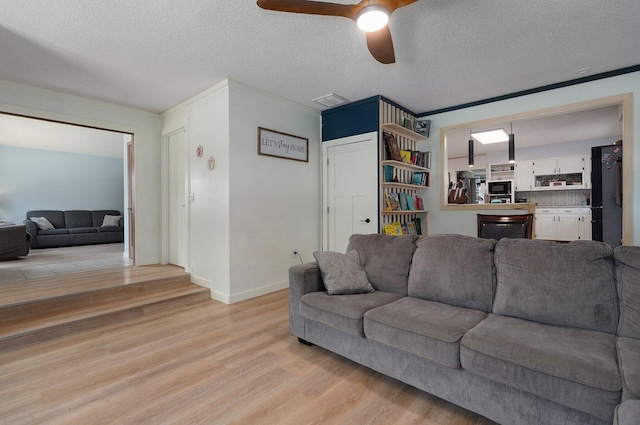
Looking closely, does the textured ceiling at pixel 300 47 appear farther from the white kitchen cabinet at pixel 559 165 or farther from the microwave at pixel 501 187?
the microwave at pixel 501 187

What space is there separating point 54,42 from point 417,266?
3.65m

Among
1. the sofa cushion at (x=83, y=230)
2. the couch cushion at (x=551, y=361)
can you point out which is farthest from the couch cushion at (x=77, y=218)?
the couch cushion at (x=551, y=361)

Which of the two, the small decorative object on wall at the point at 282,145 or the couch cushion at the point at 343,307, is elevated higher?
the small decorative object on wall at the point at 282,145

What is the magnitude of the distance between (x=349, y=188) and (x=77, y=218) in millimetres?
7503

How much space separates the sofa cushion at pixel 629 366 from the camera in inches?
45.7

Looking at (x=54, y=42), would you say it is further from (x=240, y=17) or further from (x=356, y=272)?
(x=356, y=272)

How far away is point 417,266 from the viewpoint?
241cm

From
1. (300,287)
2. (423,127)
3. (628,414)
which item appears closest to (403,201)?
(423,127)

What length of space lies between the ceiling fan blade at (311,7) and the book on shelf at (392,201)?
8.54 feet

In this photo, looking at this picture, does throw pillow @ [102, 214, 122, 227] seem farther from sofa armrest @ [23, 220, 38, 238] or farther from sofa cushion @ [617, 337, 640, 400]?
sofa cushion @ [617, 337, 640, 400]

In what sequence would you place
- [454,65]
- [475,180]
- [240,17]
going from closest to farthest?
[240,17], [454,65], [475,180]

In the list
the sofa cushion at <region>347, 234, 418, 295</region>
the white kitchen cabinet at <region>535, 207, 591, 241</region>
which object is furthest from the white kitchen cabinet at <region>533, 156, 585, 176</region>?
the sofa cushion at <region>347, 234, 418, 295</region>

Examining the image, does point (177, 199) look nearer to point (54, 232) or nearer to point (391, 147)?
point (391, 147)

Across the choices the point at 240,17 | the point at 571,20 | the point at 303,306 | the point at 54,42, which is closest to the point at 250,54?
the point at 240,17
